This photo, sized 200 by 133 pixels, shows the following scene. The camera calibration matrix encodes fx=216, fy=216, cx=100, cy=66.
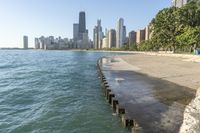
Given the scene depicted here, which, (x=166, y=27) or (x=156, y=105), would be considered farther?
(x=166, y=27)

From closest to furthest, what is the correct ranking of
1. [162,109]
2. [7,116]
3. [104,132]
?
[104,132] < [162,109] < [7,116]

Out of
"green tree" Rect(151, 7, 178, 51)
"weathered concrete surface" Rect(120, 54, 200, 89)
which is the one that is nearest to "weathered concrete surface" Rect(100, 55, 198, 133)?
"weathered concrete surface" Rect(120, 54, 200, 89)

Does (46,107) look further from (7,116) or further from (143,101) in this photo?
(143,101)

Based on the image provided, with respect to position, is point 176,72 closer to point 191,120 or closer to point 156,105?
point 156,105

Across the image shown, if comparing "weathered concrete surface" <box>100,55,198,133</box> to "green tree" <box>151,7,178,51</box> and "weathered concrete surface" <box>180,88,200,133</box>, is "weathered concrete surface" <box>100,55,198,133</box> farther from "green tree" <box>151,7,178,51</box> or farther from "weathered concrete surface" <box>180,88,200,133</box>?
"green tree" <box>151,7,178,51</box>

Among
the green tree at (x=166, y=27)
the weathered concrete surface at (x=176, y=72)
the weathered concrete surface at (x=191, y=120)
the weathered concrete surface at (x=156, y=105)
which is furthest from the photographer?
the green tree at (x=166, y=27)

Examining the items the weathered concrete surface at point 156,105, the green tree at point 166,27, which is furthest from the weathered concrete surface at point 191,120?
the green tree at point 166,27

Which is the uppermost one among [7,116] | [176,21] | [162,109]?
[176,21]

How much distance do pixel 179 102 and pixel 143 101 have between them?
1846 mm

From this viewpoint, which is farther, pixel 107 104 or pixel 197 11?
pixel 197 11

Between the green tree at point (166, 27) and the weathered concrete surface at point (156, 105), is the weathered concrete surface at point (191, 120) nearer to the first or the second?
the weathered concrete surface at point (156, 105)

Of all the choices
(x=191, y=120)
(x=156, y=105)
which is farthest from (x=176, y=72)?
(x=191, y=120)

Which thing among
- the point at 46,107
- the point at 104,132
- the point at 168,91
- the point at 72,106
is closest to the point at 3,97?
the point at 46,107

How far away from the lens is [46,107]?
44.7ft
